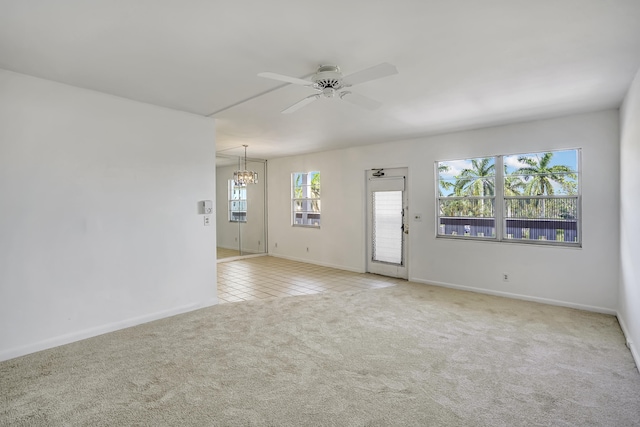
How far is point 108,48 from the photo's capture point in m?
2.42

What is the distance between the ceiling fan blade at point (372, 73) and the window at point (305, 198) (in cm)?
489

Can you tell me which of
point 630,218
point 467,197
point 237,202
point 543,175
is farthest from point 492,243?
point 237,202

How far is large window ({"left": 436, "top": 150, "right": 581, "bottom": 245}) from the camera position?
171 inches

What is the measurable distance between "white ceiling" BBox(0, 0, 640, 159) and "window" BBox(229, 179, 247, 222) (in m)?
4.83

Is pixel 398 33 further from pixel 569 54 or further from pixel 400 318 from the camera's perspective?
pixel 400 318

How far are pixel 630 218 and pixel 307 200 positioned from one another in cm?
551

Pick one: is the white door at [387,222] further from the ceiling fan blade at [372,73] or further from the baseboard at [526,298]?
the ceiling fan blade at [372,73]

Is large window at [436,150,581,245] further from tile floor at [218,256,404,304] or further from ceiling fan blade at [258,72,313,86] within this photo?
ceiling fan blade at [258,72,313,86]

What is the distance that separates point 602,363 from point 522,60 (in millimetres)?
2594

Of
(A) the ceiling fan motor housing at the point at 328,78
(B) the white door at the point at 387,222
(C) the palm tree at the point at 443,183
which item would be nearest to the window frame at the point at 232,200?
(B) the white door at the point at 387,222

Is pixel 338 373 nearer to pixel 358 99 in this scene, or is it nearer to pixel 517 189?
pixel 358 99

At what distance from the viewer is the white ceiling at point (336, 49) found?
1946 millimetres

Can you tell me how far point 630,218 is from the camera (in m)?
3.12

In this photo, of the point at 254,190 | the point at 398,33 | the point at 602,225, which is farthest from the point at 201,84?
the point at 254,190
